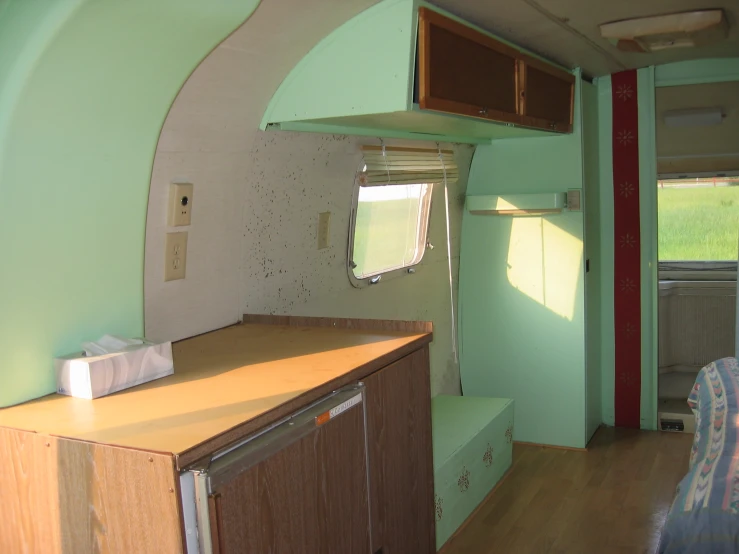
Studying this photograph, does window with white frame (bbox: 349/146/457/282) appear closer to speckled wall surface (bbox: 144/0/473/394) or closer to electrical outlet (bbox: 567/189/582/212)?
speckled wall surface (bbox: 144/0/473/394)

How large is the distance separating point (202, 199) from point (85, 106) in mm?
614

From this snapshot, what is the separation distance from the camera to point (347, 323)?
2373 millimetres

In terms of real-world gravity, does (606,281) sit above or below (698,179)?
below

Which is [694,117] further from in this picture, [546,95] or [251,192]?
[251,192]

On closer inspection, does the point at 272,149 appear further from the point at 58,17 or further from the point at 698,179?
the point at 698,179

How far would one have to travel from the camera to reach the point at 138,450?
4.39 ft

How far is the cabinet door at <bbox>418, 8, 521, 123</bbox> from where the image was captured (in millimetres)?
2301

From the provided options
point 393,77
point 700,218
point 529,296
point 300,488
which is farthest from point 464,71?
point 700,218

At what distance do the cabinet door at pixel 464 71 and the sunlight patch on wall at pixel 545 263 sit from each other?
1100 mm

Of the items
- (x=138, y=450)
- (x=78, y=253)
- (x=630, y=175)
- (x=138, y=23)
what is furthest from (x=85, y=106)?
(x=630, y=175)

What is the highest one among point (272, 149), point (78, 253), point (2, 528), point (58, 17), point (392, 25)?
point (392, 25)

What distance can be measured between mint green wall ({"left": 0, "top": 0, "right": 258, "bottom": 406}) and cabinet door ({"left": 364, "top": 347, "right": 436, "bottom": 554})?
2.36 feet

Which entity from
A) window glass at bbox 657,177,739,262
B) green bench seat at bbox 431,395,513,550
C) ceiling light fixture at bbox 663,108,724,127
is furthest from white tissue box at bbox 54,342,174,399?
window glass at bbox 657,177,739,262

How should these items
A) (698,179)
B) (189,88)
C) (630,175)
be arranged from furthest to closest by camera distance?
(698,179) < (630,175) < (189,88)
